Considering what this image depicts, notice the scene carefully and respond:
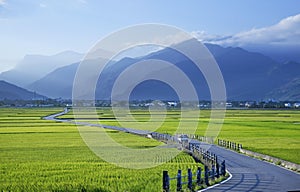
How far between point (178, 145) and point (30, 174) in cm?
2542

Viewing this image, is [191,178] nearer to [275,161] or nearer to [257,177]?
[257,177]

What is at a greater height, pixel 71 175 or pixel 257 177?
pixel 71 175

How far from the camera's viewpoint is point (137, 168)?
28297 mm

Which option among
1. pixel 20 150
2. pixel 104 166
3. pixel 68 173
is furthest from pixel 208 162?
pixel 20 150

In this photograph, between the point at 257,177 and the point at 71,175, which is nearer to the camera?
the point at 257,177

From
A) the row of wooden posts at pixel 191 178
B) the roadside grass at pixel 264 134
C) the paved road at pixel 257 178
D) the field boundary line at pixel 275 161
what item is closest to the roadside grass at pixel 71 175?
the row of wooden posts at pixel 191 178

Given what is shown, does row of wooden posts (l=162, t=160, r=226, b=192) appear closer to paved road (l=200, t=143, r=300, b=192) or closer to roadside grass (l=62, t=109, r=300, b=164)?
paved road (l=200, t=143, r=300, b=192)

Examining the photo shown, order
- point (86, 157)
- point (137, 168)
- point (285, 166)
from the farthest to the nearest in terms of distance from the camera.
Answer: point (86, 157) < point (285, 166) < point (137, 168)

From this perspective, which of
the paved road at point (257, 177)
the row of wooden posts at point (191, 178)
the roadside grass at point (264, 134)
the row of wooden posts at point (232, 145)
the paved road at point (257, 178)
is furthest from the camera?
the row of wooden posts at point (232, 145)

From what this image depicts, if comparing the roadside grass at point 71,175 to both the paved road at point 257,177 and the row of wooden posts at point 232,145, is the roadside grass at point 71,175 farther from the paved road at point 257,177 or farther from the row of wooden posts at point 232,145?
the row of wooden posts at point 232,145

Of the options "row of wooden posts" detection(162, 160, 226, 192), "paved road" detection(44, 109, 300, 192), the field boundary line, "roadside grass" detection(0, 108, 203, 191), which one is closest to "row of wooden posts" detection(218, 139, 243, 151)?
the field boundary line

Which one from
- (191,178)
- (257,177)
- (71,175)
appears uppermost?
(191,178)

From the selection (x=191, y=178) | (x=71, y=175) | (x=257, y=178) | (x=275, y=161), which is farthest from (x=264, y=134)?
(x=191, y=178)

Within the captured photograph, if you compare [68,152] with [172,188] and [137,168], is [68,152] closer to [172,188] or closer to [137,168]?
[137,168]
